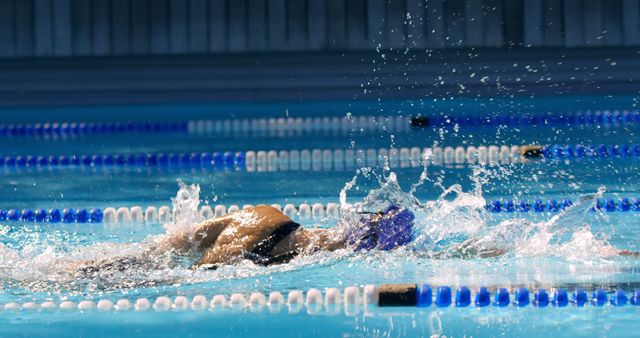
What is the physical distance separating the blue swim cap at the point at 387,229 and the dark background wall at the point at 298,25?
4.84 metres

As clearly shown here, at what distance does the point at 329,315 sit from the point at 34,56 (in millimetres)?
5799

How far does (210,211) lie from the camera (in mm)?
5168

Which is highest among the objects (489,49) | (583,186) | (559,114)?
(489,49)

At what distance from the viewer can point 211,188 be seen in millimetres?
5844

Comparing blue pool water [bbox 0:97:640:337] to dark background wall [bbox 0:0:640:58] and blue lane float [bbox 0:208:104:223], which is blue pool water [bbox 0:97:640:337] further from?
dark background wall [bbox 0:0:640:58]

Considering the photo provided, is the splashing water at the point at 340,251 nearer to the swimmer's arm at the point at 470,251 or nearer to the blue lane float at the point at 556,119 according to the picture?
the swimmer's arm at the point at 470,251

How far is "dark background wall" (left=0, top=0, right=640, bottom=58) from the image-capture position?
8.47 meters

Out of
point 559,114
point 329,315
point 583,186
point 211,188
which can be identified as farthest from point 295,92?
point 329,315

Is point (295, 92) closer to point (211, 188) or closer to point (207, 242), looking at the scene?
point (211, 188)

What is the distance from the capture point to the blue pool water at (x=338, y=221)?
3.48 meters

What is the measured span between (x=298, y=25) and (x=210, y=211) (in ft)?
12.2

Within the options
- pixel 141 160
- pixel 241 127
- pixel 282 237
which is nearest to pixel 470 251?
pixel 282 237

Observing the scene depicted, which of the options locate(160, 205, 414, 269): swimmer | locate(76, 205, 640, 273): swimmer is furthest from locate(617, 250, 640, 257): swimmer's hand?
locate(160, 205, 414, 269): swimmer

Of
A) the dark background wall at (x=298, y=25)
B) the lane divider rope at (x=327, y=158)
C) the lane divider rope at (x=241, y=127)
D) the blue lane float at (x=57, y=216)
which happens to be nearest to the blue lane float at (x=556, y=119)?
the lane divider rope at (x=241, y=127)
